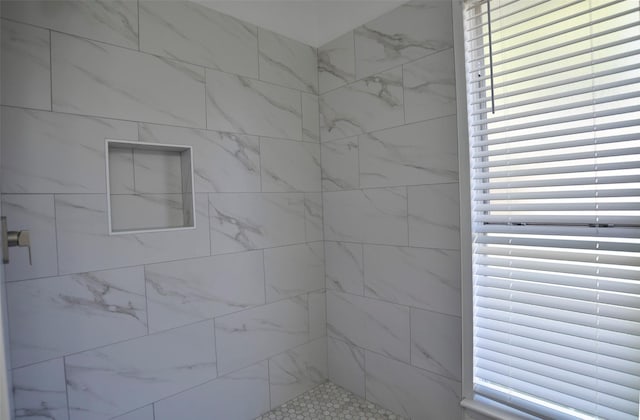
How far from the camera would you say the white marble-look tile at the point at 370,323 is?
1.64 metres

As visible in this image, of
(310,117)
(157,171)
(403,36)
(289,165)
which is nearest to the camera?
(157,171)

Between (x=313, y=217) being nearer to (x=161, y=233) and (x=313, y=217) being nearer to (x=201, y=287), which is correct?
(x=201, y=287)

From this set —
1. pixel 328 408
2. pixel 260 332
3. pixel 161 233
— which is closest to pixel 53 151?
pixel 161 233

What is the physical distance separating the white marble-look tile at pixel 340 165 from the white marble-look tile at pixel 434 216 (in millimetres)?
355

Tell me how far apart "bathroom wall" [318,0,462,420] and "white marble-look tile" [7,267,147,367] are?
103 centimetres

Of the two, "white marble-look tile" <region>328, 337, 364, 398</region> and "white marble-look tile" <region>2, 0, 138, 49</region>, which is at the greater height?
"white marble-look tile" <region>2, 0, 138, 49</region>

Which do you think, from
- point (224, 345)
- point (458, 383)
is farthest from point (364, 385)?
point (224, 345)

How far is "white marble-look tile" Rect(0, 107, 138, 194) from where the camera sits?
3.65ft

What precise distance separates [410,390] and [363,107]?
1407 mm

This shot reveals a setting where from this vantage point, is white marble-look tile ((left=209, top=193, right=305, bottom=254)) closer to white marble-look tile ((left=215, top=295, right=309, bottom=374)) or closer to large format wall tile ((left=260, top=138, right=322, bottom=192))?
large format wall tile ((left=260, top=138, right=322, bottom=192))

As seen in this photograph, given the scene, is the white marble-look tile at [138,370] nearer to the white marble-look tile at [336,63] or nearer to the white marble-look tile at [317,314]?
the white marble-look tile at [317,314]

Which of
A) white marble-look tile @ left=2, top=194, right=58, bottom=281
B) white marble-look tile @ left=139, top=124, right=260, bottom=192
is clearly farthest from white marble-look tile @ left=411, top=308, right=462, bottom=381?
white marble-look tile @ left=2, top=194, right=58, bottom=281

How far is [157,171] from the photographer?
1476 millimetres

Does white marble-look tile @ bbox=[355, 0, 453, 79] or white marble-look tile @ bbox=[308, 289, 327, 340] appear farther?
white marble-look tile @ bbox=[308, 289, 327, 340]
